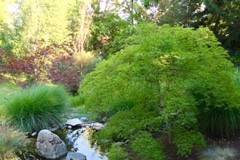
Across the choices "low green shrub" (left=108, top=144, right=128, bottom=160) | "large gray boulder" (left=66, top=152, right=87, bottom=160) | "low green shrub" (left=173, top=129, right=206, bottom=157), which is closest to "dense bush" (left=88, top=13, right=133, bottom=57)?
"large gray boulder" (left=66, top=152, right=87, bottom=160)

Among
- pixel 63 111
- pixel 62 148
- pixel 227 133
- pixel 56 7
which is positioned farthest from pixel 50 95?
pixel 56 7

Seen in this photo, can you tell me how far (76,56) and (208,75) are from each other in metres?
6.23

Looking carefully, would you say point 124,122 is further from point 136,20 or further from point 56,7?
point 136,20

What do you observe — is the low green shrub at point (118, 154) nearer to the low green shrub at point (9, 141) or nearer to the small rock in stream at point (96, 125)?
the low green shrub at point (9, 141)

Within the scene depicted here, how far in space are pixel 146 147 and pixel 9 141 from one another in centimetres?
183

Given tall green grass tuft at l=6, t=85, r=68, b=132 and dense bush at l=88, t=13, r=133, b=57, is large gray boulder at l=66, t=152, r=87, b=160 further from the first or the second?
dense bush at l=88, t=13, r=133, b=57

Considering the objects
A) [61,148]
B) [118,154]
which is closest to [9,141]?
[61,148]

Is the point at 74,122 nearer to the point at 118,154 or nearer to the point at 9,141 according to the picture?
the point at 9,141

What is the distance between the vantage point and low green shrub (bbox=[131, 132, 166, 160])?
15.0 ft

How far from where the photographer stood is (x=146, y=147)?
4.60 m

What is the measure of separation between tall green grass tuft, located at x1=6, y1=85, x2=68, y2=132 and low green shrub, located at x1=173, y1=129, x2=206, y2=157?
2429 millimetres

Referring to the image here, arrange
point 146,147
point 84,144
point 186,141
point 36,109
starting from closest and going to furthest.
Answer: point 146,147 → point 186,141 → point 84,144 → point 36,109

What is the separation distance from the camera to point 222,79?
15.7 feet

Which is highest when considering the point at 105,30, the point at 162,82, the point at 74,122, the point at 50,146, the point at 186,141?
the point at 105,30
